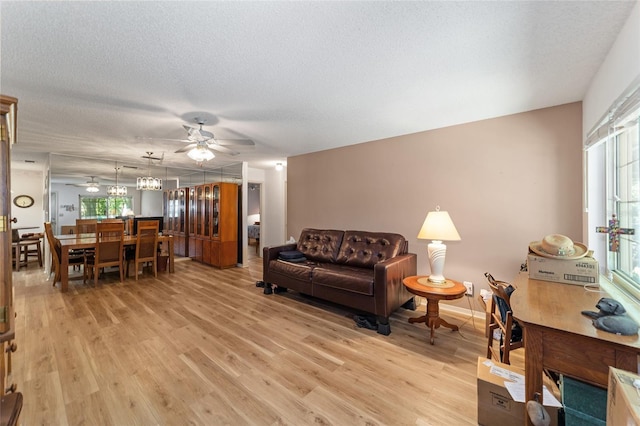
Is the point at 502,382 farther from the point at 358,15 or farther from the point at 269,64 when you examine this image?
the point at 269,64

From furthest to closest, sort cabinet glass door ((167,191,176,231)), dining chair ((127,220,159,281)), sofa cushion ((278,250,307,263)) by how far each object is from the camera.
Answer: cabinet glass door ((167,191,176,231)) → dining chair ((127,220,159,281)) → sofa cushion ((278,250,307,263))

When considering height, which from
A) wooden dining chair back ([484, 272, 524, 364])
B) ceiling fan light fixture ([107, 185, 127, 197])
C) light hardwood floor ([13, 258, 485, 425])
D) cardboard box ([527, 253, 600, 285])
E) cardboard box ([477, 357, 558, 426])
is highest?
ceiling fan light fixture ([107, 185, 127, 197])

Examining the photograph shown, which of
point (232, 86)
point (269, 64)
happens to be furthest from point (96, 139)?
point (269, 64)

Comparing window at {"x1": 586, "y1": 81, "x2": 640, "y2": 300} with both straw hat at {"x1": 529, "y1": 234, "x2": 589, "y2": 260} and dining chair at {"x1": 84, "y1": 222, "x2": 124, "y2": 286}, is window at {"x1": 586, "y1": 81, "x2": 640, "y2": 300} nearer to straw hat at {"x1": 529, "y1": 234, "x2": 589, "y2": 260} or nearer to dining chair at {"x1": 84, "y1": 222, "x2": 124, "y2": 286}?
straw hat at {"x1": 529, "y1": 234, "x2": 589, "y2": 260}

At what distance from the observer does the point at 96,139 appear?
3885 millimetres

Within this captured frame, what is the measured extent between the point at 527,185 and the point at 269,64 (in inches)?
114

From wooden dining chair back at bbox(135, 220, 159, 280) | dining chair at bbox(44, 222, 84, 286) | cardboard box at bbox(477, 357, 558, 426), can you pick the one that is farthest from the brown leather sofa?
dining chair at bbox(44, 222, 84, 286)

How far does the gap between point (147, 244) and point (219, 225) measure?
1326 mm

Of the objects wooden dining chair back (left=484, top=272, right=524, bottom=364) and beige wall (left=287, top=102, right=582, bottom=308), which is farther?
beige wall (left=287, top=102, right=582, bottom=308)

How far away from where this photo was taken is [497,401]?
1461mm

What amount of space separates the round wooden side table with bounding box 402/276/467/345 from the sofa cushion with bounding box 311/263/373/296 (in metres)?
0.42

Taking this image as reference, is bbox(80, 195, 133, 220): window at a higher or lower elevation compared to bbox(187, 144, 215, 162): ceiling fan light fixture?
lower

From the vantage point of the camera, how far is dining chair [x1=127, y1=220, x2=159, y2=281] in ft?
14.9

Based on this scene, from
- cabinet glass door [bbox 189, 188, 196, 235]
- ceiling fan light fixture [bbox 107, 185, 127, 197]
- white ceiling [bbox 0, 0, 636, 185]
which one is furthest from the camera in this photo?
cabinet glass door [bbox 189, 188, 196, 235]
